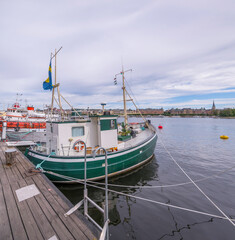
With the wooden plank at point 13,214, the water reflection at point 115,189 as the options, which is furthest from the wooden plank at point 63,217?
the water reflection at point 115,189

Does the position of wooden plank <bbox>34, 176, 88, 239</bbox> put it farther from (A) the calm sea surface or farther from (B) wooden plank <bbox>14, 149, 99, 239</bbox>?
(A) the calm sea surface

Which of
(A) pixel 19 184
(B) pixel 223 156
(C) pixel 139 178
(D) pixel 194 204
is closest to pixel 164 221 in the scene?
(D) pixel 194 204

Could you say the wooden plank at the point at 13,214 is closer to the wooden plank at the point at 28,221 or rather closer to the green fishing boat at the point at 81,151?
the wooden plank at the point at 28,221

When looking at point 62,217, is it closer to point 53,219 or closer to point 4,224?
point 53,219

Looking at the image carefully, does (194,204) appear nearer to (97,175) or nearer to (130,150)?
(130,150)

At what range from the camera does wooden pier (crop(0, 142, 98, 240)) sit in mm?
3355

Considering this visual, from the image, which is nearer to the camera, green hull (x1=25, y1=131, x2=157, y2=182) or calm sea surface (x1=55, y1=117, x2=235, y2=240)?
calm sea surface (x1=55, y1=117, x2=235, y2=240)

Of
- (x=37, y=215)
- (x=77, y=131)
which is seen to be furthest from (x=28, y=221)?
(x=77, y=131)

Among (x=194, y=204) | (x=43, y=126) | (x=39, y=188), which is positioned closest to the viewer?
(x=39, y=188)

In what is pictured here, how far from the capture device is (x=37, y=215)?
158 inches

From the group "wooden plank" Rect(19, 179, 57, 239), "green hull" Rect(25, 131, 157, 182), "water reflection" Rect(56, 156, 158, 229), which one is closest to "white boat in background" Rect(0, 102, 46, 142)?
"green hull" Rect(25, 131, 157, 182)

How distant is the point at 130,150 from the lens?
10.6m

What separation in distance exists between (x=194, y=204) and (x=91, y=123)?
8478 mm

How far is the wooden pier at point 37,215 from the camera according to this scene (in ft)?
11.0
